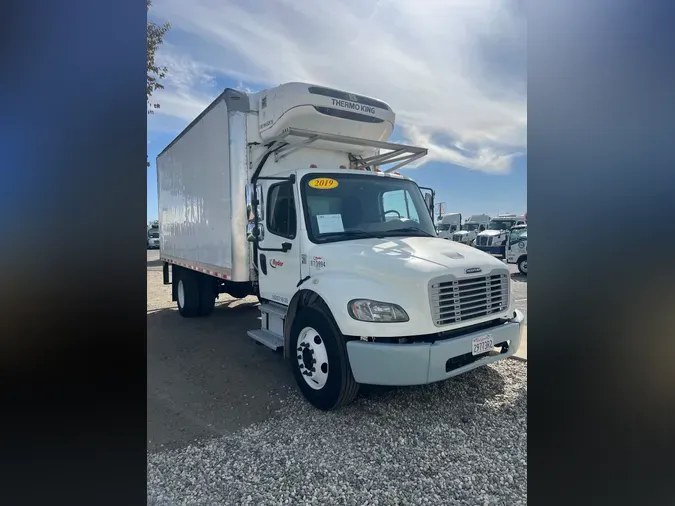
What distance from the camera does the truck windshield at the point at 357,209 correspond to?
183 inches

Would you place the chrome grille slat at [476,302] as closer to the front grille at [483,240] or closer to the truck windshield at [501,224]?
the front grille at [483,240]

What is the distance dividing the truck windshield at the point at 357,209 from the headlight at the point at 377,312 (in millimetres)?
1136

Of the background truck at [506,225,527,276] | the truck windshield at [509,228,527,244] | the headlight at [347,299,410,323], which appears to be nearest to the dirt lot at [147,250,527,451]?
the headlight at [347,299,410,323]

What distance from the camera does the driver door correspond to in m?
4.80

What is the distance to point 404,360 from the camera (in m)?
3.41

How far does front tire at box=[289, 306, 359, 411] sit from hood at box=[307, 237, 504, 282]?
21.5 inches

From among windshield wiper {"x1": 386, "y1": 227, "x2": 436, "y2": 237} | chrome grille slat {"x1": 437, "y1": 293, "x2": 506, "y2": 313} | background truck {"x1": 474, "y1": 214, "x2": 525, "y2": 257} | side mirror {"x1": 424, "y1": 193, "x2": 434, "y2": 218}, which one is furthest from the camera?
background truck {"x1": 474, "y1": 214, "x2": 525, "y2": 257}

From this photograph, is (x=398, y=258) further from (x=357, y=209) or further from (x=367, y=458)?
(x=367, y=458)

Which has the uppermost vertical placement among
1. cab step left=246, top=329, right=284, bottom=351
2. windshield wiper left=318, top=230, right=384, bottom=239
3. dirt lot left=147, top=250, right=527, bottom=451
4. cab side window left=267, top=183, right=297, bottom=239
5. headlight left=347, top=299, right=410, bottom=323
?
cab side window left=267, top=183, right=297, bottom=239

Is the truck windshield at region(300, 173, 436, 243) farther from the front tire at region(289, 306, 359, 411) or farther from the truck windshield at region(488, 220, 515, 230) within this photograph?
the truck windshield at region(488, 220, 515, 230)
